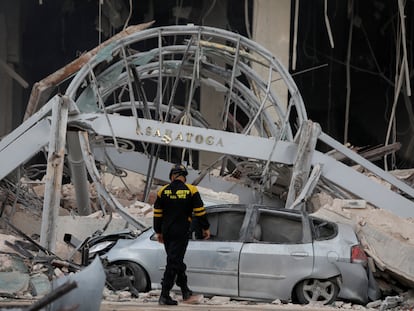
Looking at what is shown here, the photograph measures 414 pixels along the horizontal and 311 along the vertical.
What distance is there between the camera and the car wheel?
10.9 meters

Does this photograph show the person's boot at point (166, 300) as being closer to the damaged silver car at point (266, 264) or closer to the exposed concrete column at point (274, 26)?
the damaged silver car at point (266, 264)

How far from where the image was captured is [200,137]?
13.8 meters

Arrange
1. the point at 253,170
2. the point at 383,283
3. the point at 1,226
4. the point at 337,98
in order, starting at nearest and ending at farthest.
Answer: the point at 383,283 → the point at 1,226 → the point at 253,170 → the point at 337,98

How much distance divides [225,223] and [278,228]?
0.76m

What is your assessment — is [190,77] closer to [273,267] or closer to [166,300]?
[273,267]

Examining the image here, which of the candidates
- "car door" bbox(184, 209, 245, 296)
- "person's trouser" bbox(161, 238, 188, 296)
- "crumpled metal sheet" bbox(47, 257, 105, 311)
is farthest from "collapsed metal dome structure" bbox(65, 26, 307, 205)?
"crumpled metal sheet" bbox(47, 257, 105, 311)

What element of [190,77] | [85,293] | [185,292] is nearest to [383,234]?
[185,292]

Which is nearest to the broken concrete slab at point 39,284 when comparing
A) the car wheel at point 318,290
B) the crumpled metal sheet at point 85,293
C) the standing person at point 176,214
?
the standing person at point 176,214

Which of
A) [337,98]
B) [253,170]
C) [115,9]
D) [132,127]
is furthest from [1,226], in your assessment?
[337,98]

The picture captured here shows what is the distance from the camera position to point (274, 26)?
23.5 metres

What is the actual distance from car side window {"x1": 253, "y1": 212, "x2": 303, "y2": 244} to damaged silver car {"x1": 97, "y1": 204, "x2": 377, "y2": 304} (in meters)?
0.02

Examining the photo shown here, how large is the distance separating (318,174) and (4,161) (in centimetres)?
527

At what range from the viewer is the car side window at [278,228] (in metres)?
11.5

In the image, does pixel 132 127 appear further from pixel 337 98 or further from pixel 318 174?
pixel 337 98
